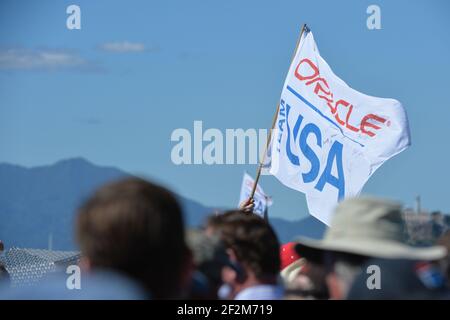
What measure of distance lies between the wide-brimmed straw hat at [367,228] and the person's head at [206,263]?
32 centimetres

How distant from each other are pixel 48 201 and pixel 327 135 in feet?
228

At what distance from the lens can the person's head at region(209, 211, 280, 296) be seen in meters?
4.55

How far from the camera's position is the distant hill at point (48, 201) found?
61450 mm

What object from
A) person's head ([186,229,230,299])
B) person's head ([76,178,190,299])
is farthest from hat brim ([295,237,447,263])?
person's head ([76,178,190,299])

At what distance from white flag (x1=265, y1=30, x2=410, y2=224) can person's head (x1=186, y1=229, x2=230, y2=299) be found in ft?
19.0

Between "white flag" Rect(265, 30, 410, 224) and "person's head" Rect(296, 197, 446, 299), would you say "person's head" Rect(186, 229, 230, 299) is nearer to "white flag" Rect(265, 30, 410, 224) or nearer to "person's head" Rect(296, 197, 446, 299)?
"person's head" Rect(296, 197, 446, 299)

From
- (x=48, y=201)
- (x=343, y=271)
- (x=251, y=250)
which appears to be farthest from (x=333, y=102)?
(x=48, y=201)

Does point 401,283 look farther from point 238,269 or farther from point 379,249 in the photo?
point 238,269

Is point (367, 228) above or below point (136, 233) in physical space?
below

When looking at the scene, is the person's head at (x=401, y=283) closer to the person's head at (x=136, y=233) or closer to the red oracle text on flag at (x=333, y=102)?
the person's head at (x=136, y=233)

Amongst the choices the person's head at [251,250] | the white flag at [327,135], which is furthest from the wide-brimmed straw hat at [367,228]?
the white flag at [327,135]

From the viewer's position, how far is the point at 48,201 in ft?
258

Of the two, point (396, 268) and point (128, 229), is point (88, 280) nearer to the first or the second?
point (128, 229)

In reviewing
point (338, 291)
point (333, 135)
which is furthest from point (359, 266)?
point (333, 135)
